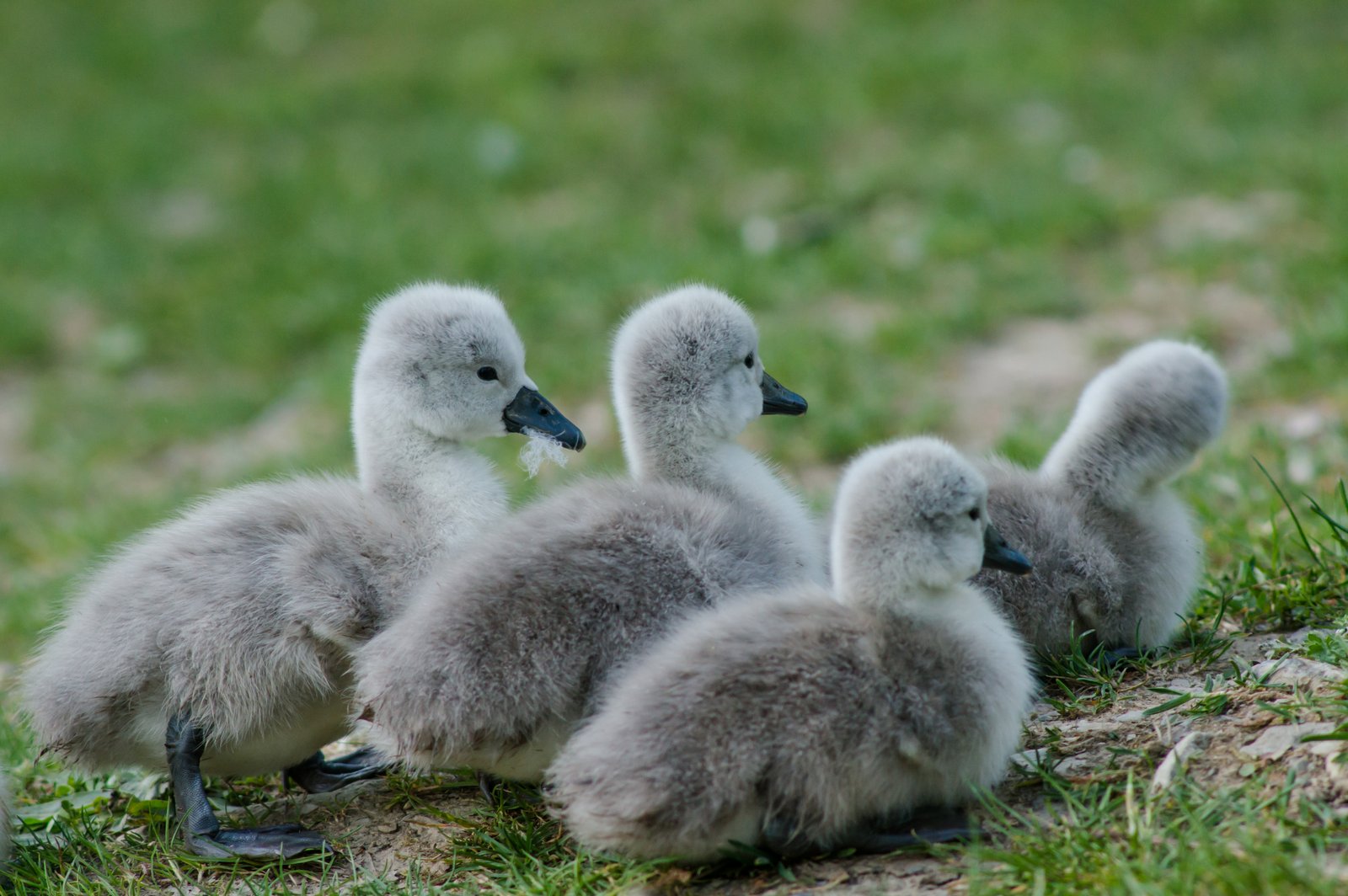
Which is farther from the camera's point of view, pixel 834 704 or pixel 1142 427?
pixel 1142 427

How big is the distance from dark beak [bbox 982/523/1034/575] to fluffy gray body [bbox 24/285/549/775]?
4.81ft

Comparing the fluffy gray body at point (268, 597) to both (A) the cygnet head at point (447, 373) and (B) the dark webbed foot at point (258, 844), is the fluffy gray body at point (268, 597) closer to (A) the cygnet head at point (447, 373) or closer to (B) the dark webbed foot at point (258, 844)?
(A) the cygnet head at point (447, 373)

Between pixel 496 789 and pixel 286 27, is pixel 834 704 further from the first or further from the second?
pixel 286 27

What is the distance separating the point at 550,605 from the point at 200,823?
1.26m

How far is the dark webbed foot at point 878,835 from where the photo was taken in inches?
131

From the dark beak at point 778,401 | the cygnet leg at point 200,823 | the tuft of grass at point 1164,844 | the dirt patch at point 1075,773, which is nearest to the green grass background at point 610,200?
the dirt patch at point 1075,773

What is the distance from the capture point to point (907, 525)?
3.43 meters

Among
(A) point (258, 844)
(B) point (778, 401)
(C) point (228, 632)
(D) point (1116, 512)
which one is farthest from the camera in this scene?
(B) point (778, 401)

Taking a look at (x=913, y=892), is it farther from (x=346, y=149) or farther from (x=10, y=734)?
(x=346, y=149)

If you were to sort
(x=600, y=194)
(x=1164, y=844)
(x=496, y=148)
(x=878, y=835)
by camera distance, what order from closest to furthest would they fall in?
(x=1164, y=844) → (x=878, y=835) → (x=600, y=194) → (x=496, y=148)

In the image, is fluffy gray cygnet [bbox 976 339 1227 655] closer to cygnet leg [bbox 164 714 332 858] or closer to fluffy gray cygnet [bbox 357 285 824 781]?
fluffy gray cygnet [bbox 357 285 824 781]

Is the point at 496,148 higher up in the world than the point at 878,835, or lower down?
higher up

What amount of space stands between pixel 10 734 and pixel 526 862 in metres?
2.23

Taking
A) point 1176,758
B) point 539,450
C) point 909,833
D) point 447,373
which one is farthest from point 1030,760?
point 447,373
